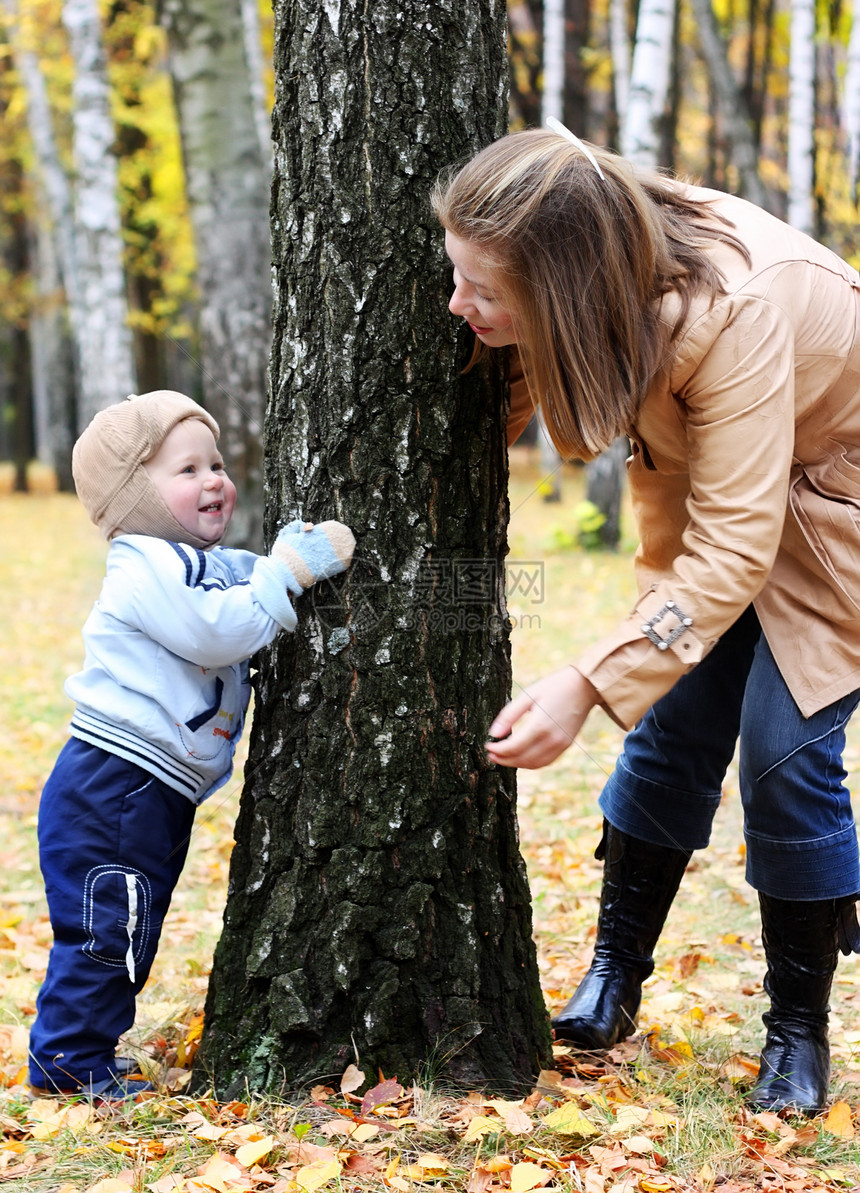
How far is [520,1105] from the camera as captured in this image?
82.4 inches

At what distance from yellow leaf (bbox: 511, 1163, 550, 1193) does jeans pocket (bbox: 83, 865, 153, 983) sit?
91cm

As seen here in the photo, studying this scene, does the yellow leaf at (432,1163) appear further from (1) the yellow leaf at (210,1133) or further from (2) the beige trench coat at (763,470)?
(2) the beige trench coat at (763,470)

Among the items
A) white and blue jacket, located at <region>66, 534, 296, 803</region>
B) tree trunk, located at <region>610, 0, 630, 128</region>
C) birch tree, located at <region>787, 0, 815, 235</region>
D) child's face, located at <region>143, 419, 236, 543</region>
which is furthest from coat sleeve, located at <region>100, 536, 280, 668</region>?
tree trunk, located at <region>610, 0, 630, 128</region>

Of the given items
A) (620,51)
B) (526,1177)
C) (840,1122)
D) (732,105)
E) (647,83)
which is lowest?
(840,1122)

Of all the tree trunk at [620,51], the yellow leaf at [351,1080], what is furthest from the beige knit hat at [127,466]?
the tree trunk at [620,51]

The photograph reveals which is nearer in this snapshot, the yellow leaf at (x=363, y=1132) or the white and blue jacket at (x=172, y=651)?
the yellow leaf at (x=363, y=1132)

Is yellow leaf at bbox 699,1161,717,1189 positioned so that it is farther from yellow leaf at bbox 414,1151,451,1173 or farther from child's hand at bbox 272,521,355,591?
child's hand at bbox 272,521,355,591

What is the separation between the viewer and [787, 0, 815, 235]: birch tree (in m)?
9.02

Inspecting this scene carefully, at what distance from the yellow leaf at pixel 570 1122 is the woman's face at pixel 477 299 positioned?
57.7 inches

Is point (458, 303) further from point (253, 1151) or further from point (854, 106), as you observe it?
point (854, 106)

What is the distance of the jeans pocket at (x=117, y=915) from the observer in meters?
2.27

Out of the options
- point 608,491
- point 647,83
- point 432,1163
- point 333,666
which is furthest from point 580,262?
point 608,491

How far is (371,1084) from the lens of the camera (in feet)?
6.98

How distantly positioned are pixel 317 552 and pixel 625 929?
1.21m
